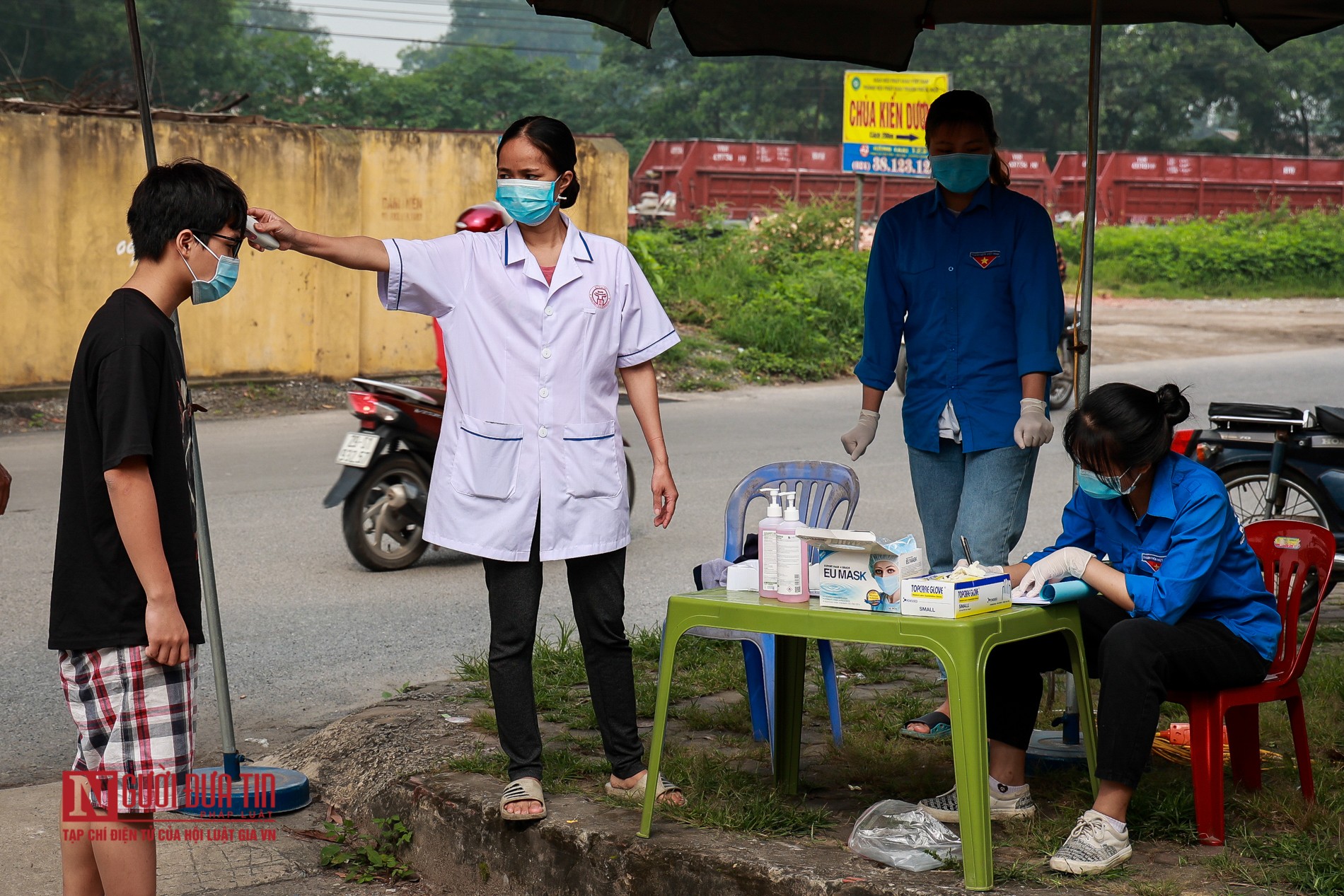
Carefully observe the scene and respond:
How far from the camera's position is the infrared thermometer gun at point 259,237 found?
328 cm

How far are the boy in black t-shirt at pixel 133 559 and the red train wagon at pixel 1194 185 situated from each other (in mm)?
35046

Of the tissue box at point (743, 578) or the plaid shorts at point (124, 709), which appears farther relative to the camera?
the tissue box at point (743, 578)

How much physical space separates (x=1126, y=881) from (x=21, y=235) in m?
12.1

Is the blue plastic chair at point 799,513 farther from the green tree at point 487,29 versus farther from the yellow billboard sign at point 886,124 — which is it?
the green tree at point 487,29

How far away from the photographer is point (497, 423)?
11.8 feet

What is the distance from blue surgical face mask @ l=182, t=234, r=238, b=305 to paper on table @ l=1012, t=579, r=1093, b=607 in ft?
6.43

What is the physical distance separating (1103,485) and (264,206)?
38.5ft

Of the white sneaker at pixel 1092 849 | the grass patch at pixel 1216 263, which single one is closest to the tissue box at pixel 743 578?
the white sneaker at pixel 1092 849

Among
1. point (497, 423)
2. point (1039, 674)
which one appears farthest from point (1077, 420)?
point (497, 423)

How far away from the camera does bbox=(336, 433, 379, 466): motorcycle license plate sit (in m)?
7.16

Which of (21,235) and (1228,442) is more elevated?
(21,235)

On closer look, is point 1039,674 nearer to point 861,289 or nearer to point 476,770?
point 476,770

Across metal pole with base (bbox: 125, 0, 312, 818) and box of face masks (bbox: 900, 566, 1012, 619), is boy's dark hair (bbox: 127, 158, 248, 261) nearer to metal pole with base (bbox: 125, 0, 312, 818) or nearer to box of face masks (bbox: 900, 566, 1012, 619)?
metal pole with base (bbox: 125, 0, 312, 818)

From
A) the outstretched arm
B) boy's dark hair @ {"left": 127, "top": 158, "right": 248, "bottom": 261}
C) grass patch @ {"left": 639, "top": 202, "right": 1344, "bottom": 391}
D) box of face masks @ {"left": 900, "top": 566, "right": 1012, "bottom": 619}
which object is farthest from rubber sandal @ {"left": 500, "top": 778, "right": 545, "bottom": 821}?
grass patch @ {"left": 639, "top": 202, "right": 1344, "bottom": 391}
